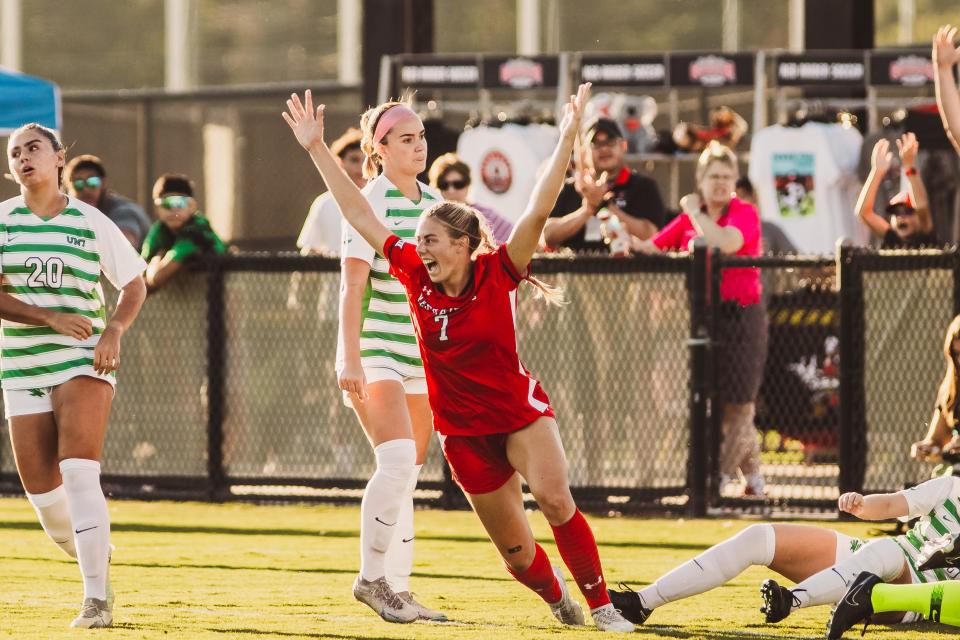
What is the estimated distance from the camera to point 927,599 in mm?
6469

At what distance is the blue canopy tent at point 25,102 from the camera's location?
13.1 m

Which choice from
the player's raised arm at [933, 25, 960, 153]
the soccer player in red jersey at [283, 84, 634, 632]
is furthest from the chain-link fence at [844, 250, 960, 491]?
the soccer player in red jersey at [283, 84, 634, 632]

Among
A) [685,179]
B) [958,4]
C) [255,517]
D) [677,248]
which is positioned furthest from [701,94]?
[255,517]

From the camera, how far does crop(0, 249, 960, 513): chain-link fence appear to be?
Result: 10758 millimetres

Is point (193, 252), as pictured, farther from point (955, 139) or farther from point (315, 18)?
point (315, 18)

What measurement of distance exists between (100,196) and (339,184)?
19.0 feet

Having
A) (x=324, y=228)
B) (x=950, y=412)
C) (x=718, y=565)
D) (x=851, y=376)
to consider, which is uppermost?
(x=324, y=228)

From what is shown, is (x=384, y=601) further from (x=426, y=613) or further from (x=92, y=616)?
(x=92, y=616)

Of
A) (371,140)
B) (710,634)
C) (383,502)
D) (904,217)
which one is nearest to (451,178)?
(904,217)

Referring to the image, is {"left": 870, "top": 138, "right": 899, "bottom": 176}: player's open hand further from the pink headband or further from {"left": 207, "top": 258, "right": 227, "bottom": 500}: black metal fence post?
the pink headband

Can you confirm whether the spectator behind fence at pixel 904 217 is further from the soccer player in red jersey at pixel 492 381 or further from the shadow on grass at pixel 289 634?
the shadow on grass at pixel 289 634

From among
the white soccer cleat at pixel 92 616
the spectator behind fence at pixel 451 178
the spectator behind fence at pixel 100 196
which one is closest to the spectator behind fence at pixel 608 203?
the spectator behind fence at pixel 451 178

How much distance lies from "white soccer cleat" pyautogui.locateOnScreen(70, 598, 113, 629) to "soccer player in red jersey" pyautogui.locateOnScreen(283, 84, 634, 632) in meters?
1.36

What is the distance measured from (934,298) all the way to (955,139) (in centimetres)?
370
